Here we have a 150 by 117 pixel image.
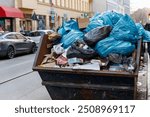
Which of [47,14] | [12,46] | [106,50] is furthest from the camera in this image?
[47,14]

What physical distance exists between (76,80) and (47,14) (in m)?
41.4

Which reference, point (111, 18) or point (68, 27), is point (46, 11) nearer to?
point (68, 27)

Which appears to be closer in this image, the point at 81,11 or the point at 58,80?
the point at 58,80

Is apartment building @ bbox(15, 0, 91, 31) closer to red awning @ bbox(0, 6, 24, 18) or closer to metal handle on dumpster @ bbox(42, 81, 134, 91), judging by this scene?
red awning @ bbox(0, 6, 24, 18)

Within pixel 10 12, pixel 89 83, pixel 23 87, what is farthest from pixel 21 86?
pixel 10 12

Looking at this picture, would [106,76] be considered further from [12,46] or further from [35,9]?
[35,9]

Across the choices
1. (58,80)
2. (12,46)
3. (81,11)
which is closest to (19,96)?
(58,80)

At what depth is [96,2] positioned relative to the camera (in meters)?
85.4

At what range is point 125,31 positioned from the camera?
273 inches

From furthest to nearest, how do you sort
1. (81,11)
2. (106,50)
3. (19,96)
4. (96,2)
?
(96,2) → (81,11) → (19,96) → (106,50)

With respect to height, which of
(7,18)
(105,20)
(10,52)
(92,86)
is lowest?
(92,86)

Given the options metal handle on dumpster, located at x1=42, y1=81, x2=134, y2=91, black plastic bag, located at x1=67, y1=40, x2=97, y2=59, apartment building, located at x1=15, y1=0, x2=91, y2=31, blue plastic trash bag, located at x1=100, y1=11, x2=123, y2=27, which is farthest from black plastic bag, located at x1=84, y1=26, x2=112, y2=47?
apartment building, located at x1=15, y1=0, x2=91, y2=31

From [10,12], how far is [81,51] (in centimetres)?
2915

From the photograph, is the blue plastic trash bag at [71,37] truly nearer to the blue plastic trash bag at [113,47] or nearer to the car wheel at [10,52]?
the blue plastic trash bag at [113,47]
